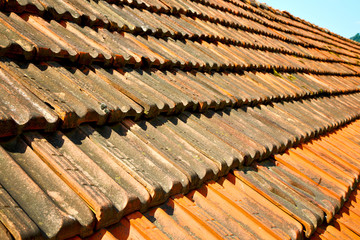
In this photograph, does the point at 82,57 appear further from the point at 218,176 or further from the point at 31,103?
the point at 218,176

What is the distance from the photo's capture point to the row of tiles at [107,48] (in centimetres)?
155

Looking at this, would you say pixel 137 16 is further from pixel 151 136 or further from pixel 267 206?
pixel 267 206

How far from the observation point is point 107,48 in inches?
78.3

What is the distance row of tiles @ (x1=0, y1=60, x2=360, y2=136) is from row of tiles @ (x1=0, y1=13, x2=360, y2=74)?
6 cm

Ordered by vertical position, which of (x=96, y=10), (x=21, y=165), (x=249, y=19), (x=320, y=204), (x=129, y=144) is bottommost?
(x=21, y=165)

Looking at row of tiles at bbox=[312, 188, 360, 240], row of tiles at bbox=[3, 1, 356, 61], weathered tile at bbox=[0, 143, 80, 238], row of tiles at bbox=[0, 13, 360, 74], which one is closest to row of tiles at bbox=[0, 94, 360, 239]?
weathered tile at bbox=[0, 143, 80, 238]

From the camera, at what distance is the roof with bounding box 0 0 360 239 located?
1145mm

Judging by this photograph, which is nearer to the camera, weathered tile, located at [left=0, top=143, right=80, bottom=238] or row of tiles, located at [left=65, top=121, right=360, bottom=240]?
weathered tile, located at [left=0, top=143, right=80, bottom=238]

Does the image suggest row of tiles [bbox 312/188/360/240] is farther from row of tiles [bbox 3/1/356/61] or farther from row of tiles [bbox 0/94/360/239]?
row of tiles [bbox 3/1/356/61]

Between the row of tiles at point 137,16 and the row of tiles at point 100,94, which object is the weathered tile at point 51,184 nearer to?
the row of tiles at point 100,94

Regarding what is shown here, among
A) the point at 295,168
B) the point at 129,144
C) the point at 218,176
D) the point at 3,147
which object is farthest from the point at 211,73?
the point at 3,147

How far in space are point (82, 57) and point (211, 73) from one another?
4.39 feet

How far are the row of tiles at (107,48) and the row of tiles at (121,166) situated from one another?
0.44 metres

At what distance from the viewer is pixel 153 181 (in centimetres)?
138
